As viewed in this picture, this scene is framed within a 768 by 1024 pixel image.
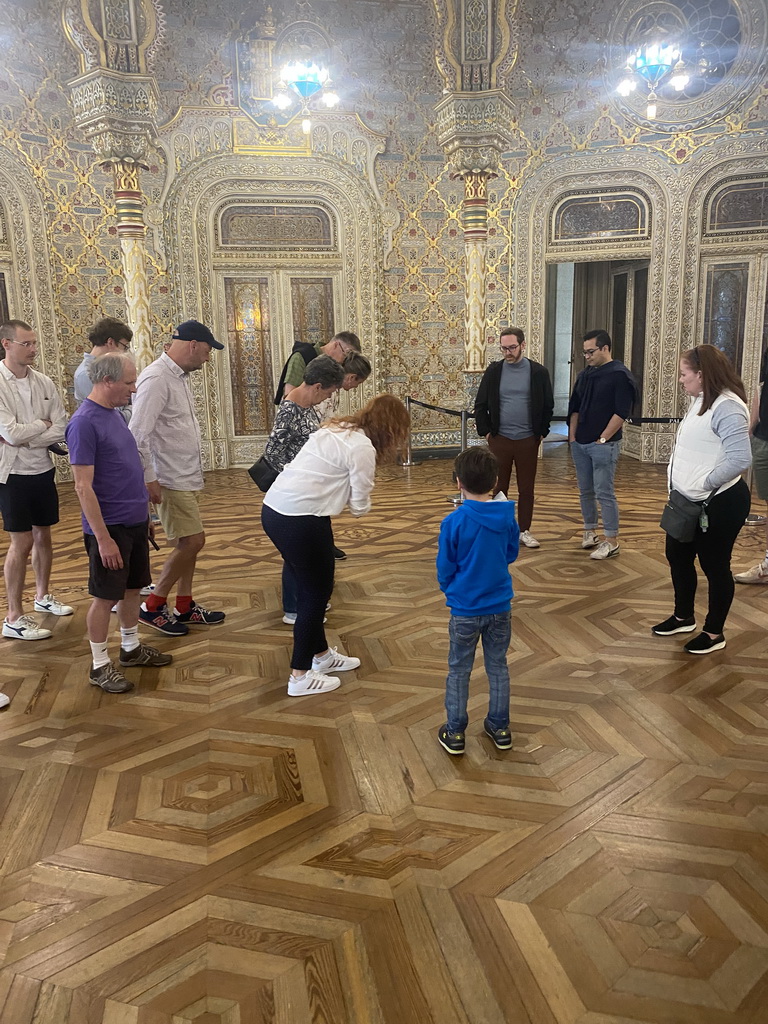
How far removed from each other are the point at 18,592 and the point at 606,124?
926 cm

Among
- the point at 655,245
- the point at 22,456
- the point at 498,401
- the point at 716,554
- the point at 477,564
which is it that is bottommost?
the point at 716,554

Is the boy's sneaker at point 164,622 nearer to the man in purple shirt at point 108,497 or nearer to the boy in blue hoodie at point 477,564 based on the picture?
the man in purple shirt at point 108,497

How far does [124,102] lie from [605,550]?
282 inches

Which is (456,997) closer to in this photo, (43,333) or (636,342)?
(43,333)

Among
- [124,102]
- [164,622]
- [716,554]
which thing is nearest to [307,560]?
[164,622]

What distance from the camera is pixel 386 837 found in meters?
2.50

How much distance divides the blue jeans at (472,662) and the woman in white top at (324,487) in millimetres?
657

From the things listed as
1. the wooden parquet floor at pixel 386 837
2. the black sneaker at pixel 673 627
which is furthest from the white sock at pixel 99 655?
the black sneaker at pixel 673 627

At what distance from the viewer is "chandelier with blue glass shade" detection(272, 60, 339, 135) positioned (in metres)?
9.65

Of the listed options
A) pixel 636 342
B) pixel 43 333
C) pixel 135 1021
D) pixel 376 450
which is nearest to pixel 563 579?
pixel 376 450

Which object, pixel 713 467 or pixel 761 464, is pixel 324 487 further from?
pixel 761 464

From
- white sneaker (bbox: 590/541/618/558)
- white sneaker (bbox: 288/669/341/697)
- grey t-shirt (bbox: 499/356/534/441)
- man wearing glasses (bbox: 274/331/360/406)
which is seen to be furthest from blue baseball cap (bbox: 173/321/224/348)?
white sneaker (bbox: 590/541/618/558)

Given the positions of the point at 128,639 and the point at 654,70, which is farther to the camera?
the point at 654,70

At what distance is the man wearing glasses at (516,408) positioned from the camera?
18.9 ft
